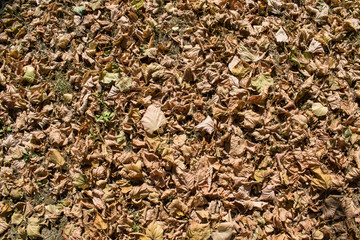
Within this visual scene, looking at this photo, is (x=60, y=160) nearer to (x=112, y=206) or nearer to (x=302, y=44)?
(x=112, y=206)

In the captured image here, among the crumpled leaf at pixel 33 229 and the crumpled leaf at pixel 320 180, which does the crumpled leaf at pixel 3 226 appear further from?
the crumpled leaf at pixel 320 180

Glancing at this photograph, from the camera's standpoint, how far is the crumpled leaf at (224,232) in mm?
2064

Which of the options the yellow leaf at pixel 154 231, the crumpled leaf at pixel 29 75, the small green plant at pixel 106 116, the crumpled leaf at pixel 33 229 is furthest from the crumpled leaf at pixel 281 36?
the crumpled leaf at pixel 33 229

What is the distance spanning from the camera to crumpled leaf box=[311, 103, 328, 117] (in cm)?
236

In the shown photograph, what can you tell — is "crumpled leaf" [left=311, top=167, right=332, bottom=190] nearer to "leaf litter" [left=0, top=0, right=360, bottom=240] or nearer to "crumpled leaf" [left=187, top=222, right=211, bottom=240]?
"leaf litter" [left=0, top=0, right=360, bottom=240]

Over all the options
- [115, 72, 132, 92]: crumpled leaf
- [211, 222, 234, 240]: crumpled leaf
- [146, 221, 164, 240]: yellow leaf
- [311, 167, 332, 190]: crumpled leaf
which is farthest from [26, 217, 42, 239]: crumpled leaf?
[311, 167, 332, 190]: crumpled leaf

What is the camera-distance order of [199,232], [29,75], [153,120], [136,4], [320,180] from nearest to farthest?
[199,232] < [320,180] < [153,120] < [29,75] < [136,4]

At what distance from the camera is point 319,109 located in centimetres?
237

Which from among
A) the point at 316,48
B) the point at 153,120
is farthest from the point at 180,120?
the point at 316,48

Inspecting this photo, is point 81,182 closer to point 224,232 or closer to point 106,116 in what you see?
point 106,116

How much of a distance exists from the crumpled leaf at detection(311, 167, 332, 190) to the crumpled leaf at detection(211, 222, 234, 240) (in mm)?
776

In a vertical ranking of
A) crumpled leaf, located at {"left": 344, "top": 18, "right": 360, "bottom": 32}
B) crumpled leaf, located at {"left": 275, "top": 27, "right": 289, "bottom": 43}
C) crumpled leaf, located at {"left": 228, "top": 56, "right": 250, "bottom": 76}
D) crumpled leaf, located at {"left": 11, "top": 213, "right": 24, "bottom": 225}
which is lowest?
crumpled leaf, located at {"left": 11, "top": 213, "right": 24, "bottom": 225}

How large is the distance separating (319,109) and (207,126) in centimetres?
102

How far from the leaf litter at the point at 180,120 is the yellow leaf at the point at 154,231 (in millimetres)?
11
